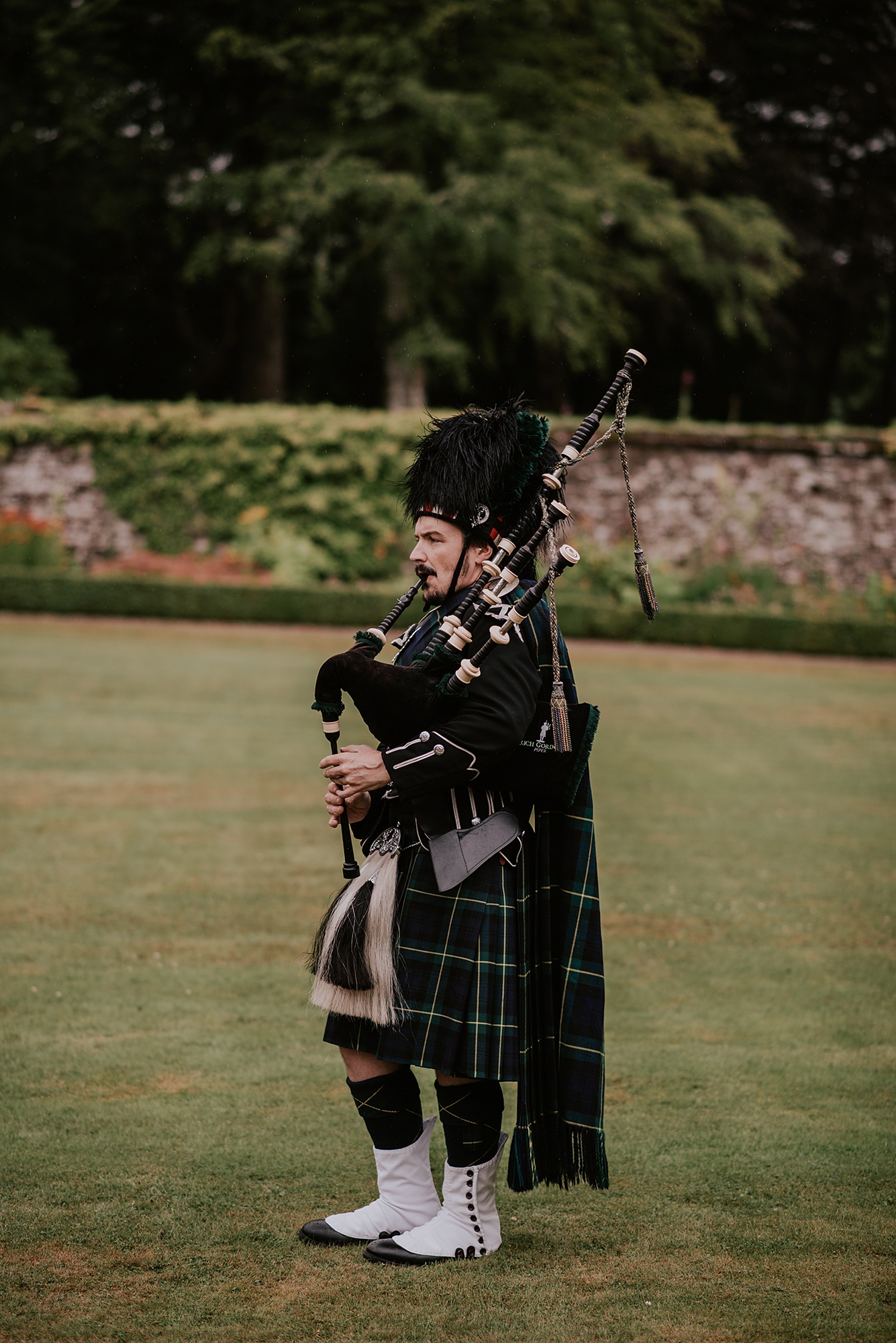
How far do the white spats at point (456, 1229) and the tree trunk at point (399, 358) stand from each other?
2203 centimetres

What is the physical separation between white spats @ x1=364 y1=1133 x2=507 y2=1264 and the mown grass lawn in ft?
0.17

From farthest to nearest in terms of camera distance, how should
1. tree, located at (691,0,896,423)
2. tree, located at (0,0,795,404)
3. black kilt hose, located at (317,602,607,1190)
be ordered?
tree, located at (691,0,896,423), tree, located at (0,0,795,404), black kilt hose, located at (317,602,607,1190)

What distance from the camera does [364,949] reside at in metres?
2.97

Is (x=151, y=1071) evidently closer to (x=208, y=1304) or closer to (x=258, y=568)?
(x=208, y=1304)

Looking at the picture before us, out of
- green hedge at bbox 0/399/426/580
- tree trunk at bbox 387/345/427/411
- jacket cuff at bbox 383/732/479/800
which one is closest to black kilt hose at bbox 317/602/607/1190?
jacket cuff at bbox 383/732/479/800

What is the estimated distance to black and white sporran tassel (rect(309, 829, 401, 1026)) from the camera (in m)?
2.94

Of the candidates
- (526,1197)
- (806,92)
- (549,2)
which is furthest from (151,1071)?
(806,92)

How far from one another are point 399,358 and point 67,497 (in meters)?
6.62

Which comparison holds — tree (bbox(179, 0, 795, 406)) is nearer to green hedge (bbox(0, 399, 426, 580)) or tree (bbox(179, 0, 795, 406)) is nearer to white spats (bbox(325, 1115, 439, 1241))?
green hedge (bbox(0, 399, 426, 580))

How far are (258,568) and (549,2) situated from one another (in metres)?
12.2

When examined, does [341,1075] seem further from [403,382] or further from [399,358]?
[403,382]

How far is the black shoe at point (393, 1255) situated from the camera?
304 centimetres

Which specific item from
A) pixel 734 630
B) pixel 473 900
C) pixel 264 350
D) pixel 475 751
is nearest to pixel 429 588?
pixel 475 751

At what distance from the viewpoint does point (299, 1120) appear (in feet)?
12.7
